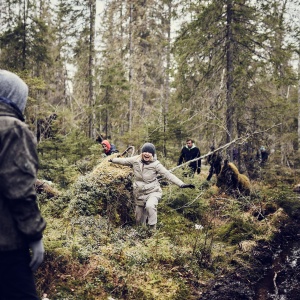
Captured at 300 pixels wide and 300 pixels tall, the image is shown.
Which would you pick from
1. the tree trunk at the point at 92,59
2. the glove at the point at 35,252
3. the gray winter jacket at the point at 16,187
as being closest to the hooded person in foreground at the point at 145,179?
the glove at the point at 35,252

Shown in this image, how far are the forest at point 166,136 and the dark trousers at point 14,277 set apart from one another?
242 centimetres

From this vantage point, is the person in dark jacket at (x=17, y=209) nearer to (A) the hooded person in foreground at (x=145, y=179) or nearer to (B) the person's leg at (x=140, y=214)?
(A) the hooded person in foreground at (x=145, y=179)

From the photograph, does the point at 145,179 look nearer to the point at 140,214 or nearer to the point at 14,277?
the point at 140,214

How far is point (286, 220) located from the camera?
33.9ft

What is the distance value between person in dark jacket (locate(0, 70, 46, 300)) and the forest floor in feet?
7.99

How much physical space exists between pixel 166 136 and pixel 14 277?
11.9 meters

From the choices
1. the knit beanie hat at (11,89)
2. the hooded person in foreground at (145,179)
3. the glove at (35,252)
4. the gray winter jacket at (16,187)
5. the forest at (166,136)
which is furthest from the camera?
the hooded person in foreground at (145,179)

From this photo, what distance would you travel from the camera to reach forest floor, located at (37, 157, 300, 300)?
17.7 feet

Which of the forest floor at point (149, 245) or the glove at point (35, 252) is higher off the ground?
the glove at point (35, 252)

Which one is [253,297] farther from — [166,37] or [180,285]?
[166,37]

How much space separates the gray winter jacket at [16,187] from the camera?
2441 mm

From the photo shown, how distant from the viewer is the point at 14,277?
2.56m

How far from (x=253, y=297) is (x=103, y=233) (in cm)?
292

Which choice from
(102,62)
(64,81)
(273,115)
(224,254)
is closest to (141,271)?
(224,254)
